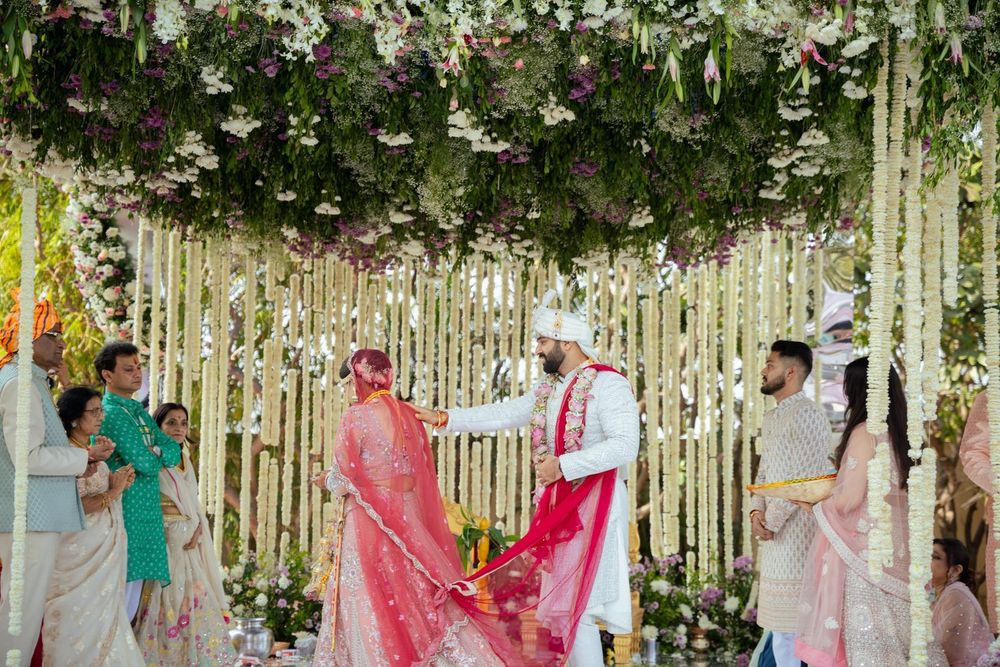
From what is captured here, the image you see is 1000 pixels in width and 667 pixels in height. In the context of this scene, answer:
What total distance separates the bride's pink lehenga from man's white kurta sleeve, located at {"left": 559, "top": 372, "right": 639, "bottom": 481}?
940 mm

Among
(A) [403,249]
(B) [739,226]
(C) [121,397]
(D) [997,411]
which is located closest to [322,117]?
(C) [121,397]

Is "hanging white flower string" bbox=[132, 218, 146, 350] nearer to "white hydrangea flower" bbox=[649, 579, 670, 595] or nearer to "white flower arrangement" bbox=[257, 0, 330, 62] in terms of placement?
"white flower arrangement" bbox=[257, 0, 330, 62]

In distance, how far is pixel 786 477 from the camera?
16.6 feet

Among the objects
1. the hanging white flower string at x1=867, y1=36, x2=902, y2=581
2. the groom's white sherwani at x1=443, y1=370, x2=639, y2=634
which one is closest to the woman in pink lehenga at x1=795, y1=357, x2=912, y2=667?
the hanging white flower string at x1=867, y1=36, x2=902, y2=581

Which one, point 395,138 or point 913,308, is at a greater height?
point 395,138

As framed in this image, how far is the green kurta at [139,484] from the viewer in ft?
17.6

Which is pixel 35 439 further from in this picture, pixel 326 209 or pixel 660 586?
pixel 660 586

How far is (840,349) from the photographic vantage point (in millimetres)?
10016

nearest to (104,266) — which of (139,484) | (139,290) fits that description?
(139,290)

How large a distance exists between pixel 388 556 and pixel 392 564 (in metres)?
0.04

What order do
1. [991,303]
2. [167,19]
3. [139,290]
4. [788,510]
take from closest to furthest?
[167,19], [991,303], [788,510], [139,290]

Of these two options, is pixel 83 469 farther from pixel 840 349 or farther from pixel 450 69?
pixel 840 349

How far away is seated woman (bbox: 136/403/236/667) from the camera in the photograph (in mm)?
5672

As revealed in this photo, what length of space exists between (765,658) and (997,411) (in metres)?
1.84
